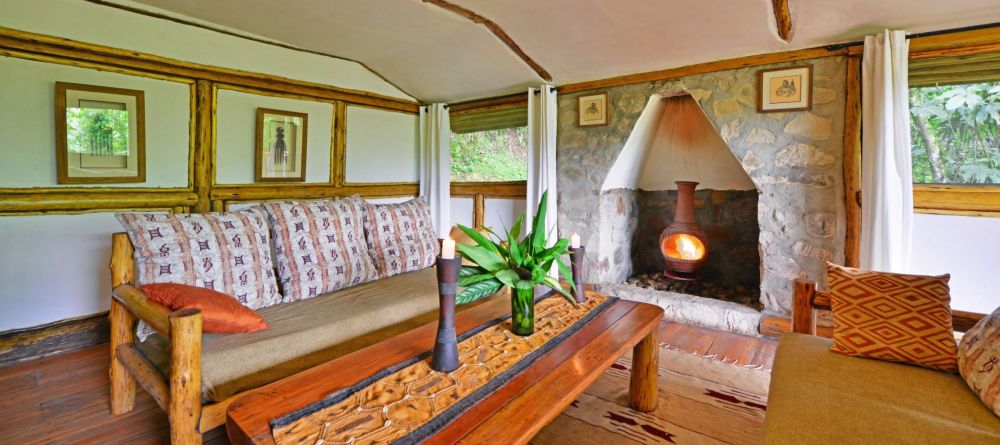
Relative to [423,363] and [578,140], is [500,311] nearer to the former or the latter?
[423,363]

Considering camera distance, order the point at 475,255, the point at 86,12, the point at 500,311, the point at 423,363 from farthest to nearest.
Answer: the point at 86,12 → the point at 500,311 → the point at 475,255 → the point at 423,363

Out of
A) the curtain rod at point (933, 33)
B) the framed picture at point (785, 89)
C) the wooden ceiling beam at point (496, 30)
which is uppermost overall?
the wooden ceiling beam at point (496, 30)

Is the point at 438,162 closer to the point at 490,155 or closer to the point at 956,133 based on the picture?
the point at 490,155

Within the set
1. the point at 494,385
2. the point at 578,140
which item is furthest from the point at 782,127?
the point at 494,385

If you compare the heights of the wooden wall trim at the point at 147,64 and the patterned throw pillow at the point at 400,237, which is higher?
the wooden wall trim at the point at 147,64

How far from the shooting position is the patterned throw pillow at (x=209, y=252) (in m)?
1.92

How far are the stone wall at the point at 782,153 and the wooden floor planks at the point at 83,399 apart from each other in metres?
0.61

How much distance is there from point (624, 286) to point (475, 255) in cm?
238

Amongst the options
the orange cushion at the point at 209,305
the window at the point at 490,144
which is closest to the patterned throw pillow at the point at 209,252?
the orange cushion at the point at 209,305

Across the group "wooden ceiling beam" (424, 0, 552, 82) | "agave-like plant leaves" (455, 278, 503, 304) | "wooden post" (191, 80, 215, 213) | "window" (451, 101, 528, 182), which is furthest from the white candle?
"window" (451, 101, 528, 182)

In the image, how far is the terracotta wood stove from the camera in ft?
12.0

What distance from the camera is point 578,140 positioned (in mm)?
3873

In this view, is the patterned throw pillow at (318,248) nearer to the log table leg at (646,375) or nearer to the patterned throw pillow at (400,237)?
the patterned throw pillow at (400,237)

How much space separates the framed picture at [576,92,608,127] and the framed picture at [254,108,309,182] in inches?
96.4
